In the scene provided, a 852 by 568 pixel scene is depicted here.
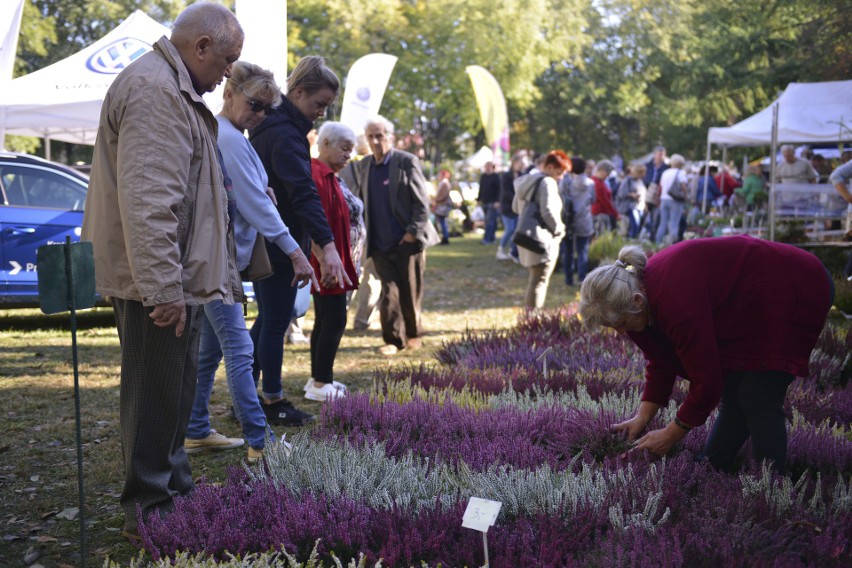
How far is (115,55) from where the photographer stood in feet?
40.2

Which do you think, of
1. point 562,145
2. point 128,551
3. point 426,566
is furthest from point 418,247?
point 562,145

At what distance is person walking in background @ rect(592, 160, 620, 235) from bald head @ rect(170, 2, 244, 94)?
1238cm

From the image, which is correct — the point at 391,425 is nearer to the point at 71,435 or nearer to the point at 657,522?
the point at 657,522

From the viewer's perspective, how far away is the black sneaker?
5.41 m

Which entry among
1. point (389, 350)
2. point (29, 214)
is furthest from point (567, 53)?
point (389, 350)

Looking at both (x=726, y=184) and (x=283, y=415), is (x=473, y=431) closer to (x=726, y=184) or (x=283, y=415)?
(x=283, y=415)

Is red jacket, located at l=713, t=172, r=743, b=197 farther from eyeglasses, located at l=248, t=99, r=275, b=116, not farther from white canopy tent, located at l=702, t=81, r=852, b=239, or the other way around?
eyeglasses, located at l=248, t=99, r=275, b=116

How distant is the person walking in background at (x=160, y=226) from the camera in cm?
316

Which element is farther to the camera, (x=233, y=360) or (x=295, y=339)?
(x=295, y=339)

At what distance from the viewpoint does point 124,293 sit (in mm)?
3295

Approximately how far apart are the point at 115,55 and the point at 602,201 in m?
8.27

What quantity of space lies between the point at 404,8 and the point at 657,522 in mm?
36878

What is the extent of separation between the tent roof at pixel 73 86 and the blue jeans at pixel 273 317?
7.45m

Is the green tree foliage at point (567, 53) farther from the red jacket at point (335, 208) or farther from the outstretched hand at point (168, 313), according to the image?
the outstretched hand at point (168, 313)
